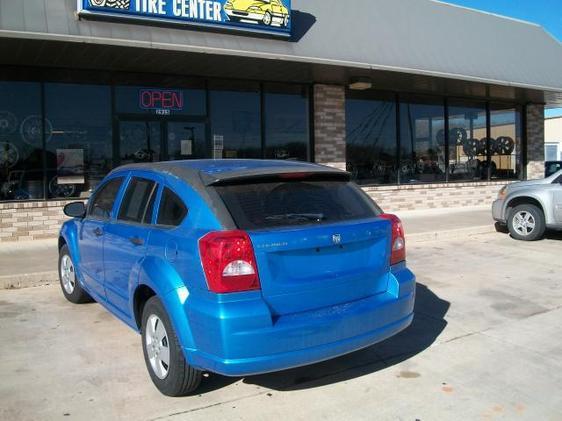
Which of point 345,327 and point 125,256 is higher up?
point 125,256

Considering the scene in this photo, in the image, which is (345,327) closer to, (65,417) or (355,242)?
(355,242)

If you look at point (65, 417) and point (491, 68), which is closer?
point (65, 417)

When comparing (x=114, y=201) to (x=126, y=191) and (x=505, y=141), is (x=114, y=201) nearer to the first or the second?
(x=126, y=191)

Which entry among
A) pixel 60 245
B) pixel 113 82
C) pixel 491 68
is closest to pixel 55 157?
pixel 113 82

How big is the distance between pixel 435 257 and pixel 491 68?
6.82 metres

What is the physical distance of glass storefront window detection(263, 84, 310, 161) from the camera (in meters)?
12.9

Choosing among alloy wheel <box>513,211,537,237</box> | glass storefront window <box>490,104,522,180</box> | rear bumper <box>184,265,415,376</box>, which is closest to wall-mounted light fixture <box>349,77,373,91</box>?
alloy wheel <box>513,211,537,237</box>

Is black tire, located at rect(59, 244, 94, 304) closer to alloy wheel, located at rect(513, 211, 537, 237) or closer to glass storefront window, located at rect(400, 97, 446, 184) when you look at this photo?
alloy wheel, located at rect(513, 211, 537, 237)

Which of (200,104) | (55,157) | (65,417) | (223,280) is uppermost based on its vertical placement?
(200,104)

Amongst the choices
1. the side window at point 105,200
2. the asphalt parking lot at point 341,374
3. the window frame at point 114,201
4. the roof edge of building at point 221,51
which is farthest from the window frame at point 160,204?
the roof edge of building at point 221,51

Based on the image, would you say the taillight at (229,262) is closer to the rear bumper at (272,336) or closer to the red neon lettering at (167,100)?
the rear bumper at (272,336)

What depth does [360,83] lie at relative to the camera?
1266 centimetres

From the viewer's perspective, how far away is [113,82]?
11.0 meters

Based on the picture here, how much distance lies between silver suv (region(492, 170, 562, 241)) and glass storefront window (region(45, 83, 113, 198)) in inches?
315
